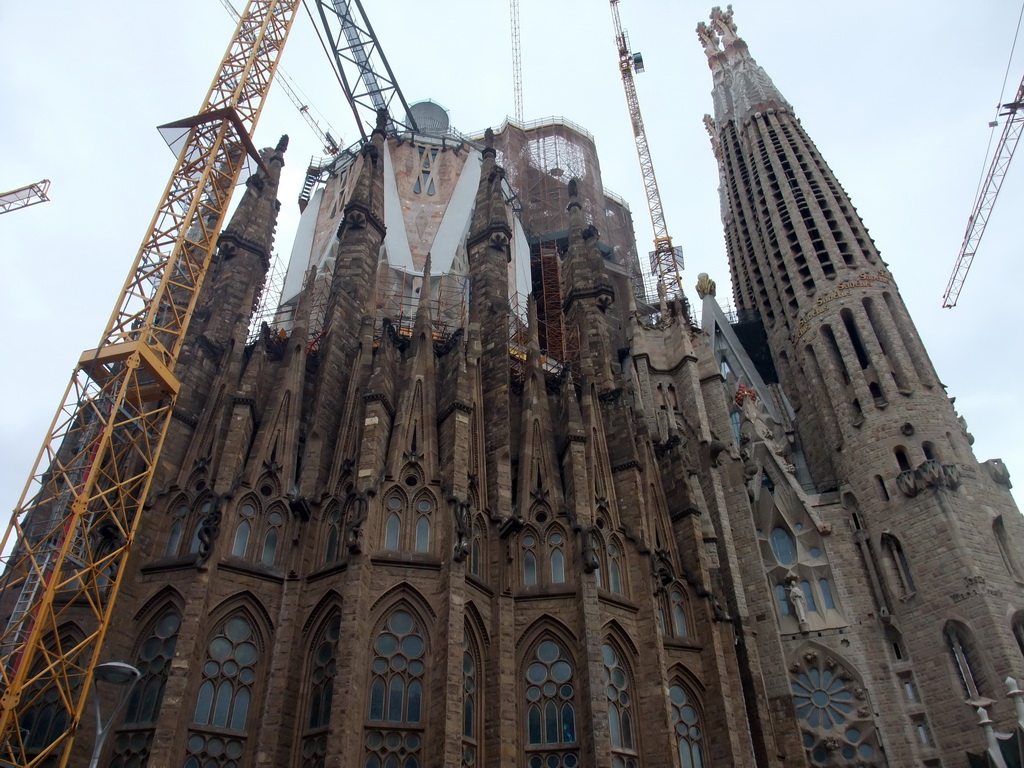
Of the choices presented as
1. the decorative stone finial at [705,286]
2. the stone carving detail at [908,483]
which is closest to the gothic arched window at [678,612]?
the stone carving detail at [908,483]

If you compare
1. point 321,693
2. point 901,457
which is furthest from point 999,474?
point 321,693

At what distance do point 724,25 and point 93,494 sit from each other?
5323 centimetres

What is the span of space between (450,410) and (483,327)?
499cm

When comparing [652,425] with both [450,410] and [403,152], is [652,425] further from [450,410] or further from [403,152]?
[403,152]

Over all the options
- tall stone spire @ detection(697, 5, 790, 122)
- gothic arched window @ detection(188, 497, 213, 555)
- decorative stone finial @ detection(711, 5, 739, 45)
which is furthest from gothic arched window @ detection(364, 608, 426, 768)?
decorative stone finial @ detection(711, 5, 739, 45)

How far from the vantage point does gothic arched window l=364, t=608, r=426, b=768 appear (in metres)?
17.3

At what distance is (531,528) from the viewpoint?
21734 millimetres

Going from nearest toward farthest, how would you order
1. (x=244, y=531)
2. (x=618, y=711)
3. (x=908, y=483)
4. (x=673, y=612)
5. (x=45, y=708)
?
(x=45, y=708) → (x=618, y=711) → (x=244, y=531) → (x=673, y=612) → (x=908, y=483)

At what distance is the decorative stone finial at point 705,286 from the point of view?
43.6 meters

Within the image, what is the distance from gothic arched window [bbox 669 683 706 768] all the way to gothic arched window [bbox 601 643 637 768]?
1.11m

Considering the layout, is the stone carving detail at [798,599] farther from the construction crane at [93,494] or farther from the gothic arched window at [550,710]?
the construction crane at [93,494]

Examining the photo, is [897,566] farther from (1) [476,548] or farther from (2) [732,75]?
(2) [732,75]

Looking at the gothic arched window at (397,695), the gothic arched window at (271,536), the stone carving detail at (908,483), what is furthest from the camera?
the stone carving detail at (908,483)

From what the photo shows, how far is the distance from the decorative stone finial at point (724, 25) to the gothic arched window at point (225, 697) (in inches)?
2068
